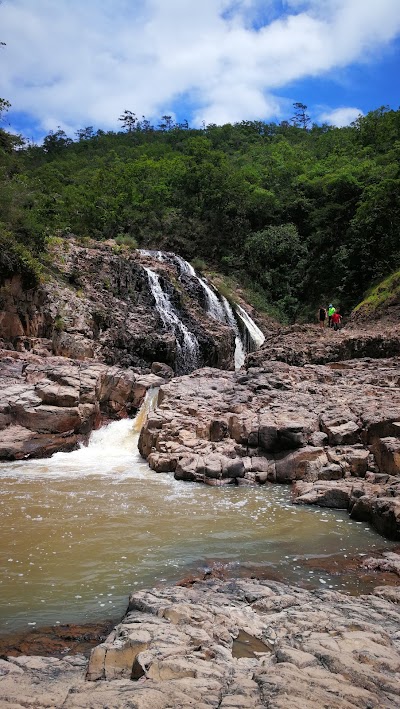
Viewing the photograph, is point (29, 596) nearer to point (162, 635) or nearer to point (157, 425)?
point (162, 635)

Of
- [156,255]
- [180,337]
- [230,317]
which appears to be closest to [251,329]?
[230,317]

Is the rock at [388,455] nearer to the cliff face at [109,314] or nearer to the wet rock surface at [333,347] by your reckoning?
the wet rock surface at [333,347]

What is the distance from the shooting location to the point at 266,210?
40.2 meters

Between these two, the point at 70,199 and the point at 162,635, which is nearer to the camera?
the point at 162,635

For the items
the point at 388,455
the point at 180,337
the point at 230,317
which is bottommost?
the point at 388,455

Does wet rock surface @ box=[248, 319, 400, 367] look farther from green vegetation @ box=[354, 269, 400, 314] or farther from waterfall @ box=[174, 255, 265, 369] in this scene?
waterfall @ box=[174, 255, 265, 369]

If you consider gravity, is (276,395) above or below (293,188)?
below

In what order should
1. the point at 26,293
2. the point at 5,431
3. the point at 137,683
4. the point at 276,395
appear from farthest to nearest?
the point at 26,293 < the point at 276,395 < the point at 5,431 < the point at 137,683

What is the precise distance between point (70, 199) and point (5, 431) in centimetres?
2841

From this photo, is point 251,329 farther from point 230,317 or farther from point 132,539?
point 132,539

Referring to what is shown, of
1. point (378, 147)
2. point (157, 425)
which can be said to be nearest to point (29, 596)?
point (157, 425)

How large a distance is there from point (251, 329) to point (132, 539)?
77.9 ft

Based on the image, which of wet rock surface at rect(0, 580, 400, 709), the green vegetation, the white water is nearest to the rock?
wet rock surface at rect(0, 580, 400, 709)

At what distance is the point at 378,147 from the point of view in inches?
1598
